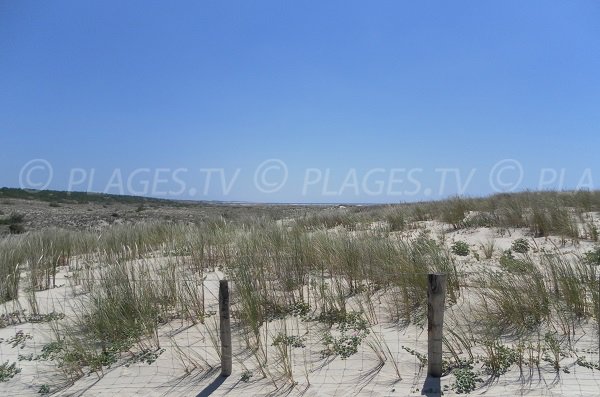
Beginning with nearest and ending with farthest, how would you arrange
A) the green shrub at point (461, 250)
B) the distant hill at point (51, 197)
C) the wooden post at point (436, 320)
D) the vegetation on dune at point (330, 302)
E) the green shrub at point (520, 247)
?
the wooden post at point (436, 320) → the vegetation on dune at point (330, 302) → the green shrub at point (520, 247) → the green shrub at point (461, 250) → the distant hill at point (51, 197)

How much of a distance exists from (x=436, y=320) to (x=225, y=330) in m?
1.74

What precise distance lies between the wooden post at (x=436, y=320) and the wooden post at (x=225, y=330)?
1.66 m

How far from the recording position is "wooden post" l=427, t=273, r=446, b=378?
10.7ft

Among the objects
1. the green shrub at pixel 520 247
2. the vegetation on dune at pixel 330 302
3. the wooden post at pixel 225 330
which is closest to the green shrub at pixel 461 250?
the vegetation on dune at pixel 330 302

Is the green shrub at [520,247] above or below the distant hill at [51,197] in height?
below

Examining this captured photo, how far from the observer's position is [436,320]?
325 cm

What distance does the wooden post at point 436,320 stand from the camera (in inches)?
128

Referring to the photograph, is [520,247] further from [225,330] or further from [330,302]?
[225,330]

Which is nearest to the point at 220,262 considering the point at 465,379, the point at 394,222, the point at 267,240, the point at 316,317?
the point at 267,240

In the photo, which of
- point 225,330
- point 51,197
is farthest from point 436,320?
point 51,197

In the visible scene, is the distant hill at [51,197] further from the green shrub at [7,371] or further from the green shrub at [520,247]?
the green shrub at [520,247]

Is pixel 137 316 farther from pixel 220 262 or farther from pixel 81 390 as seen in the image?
pixel 220 262

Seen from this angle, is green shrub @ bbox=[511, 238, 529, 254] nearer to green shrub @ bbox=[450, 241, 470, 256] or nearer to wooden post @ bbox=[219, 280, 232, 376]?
green shrub @ bbox=[450, 241, 470, 256]

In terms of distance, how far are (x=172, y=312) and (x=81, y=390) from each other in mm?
1557
